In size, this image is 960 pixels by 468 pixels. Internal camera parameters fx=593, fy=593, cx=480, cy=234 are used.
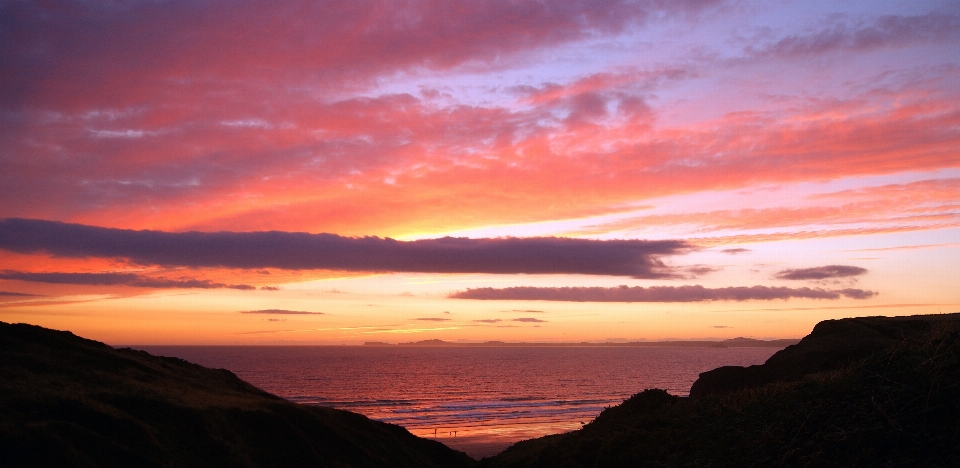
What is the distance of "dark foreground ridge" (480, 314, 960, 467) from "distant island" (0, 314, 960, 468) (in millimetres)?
39

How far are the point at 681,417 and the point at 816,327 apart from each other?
19.7m

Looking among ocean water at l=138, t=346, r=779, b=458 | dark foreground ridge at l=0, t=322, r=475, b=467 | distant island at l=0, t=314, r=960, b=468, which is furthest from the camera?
ocean water at l=138, t=346, r=779, b=458

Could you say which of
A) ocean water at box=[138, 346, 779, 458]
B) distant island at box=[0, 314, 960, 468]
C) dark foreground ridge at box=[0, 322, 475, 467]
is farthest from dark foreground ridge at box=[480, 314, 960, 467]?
ocean water at box=[138, 346, 779, 458]

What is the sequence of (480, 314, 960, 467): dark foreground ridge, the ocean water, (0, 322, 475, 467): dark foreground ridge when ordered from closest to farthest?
(480, 314, 960, 467): dark foreground ridge → (0, 322, 475, 467): dark foreground ridge → the ocean water

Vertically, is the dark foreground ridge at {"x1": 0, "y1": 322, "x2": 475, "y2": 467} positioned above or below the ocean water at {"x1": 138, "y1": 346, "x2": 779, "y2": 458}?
above

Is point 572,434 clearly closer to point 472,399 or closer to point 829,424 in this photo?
point 829,424

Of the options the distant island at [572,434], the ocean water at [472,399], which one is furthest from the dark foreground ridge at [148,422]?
the ocean water at [472,399]

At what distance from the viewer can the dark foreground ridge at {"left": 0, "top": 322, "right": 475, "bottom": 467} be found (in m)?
17.7

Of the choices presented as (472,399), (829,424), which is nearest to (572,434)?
(829,424)

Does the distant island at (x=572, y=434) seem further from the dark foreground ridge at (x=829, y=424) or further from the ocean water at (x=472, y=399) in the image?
the ocean water at (x=472, y=399)

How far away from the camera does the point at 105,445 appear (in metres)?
18.1

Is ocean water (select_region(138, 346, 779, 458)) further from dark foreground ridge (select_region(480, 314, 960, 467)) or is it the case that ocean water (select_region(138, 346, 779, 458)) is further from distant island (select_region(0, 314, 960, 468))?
dark foreground ridge (select_region(480, 314, 960, 467))

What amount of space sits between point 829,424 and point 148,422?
68.3 ft

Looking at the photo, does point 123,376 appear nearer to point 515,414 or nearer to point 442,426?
point 442,426
